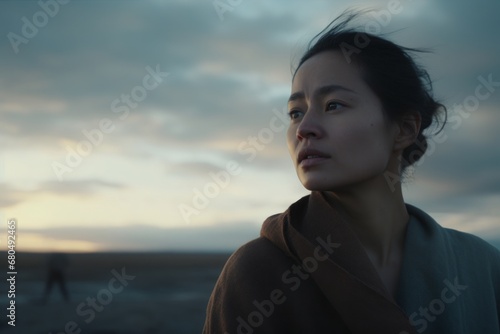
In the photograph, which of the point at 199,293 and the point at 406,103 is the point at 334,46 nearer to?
the point at 406,103

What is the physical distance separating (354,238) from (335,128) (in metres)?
0.41

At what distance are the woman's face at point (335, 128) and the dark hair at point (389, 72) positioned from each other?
47 mm

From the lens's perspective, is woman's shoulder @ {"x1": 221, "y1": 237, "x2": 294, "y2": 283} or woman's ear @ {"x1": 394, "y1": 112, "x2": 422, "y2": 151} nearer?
woman's shoulder @ {"x1": 221, "y1": 237, "x2": 294, "y2": 283}

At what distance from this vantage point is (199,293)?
15.0 metres

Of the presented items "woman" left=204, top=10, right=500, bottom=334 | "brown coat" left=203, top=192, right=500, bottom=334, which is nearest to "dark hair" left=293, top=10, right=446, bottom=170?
"woman" left=204, top=10, right=500, bottom=334

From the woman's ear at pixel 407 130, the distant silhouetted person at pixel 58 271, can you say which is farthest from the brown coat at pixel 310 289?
the distant silhouetted person at pixel 58 271

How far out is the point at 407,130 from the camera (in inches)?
100

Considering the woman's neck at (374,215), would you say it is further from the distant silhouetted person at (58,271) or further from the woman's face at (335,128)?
the distant silhouetted person at (58,271)

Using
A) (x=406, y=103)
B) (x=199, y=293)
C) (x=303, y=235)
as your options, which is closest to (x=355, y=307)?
(x=303, y=235)

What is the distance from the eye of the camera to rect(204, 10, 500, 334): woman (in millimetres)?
2186

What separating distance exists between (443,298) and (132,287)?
1533 cm

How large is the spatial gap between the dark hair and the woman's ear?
2 centimetres

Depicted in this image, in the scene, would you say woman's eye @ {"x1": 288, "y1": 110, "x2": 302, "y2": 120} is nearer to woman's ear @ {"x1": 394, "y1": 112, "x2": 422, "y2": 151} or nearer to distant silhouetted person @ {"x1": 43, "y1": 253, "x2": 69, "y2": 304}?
woman's ear @ {"x1": 394, "y1": 112, "x2": 422, "y2": 151}

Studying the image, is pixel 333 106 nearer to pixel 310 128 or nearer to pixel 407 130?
pixel 310 128
